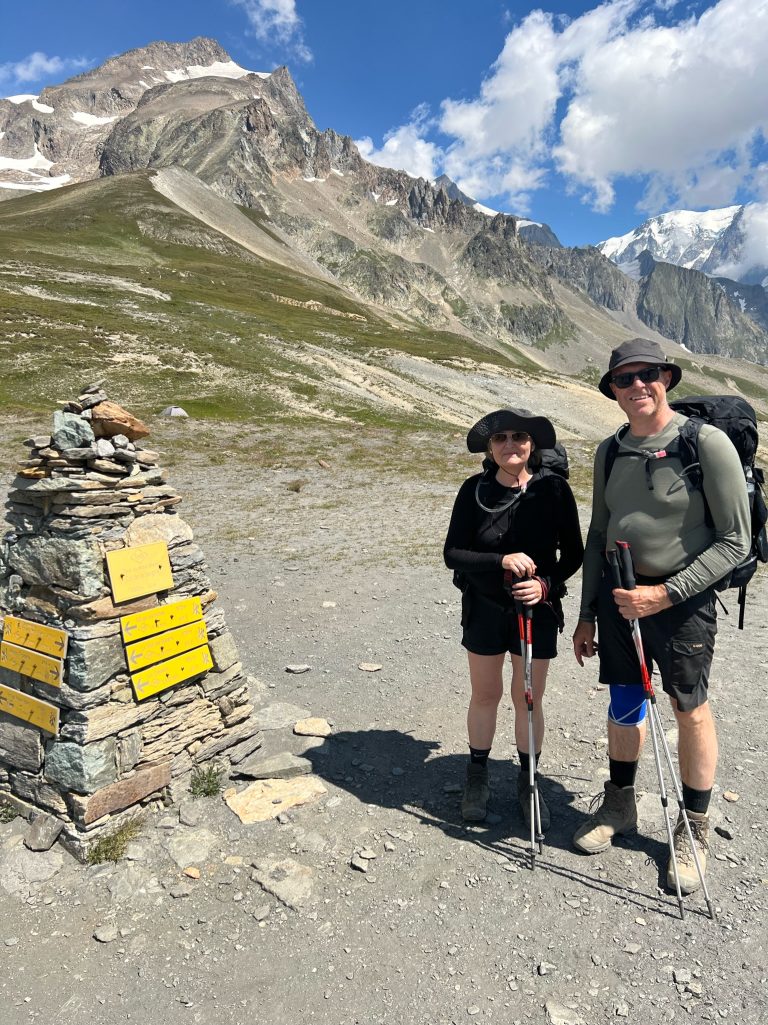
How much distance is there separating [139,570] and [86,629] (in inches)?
30.5

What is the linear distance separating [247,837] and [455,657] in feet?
16.6

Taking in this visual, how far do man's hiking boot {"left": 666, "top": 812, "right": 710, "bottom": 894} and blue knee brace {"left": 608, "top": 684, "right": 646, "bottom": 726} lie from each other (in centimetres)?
84

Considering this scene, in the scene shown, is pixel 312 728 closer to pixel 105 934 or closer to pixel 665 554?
pixel 105 934

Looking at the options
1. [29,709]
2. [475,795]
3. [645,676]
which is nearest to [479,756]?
[475,795]

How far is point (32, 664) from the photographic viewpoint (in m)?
5.88

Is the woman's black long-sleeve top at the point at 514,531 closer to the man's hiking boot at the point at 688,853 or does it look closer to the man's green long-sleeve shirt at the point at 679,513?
the man's green long-sleeve shirt at the point at 679,513

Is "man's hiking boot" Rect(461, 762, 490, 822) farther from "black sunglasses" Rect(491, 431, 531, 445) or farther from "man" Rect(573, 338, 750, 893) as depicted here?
"black sunglasses" Rect(491, 431, 531, 445)

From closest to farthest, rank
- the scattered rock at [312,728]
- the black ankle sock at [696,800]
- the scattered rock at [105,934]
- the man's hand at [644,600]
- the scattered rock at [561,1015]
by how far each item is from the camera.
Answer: the scattered rock at [561,1015]
the man's hand at [644,600]
the scattered rock at [105,934]
the black ankle sock at [696,800]
the scattered rock at [312,728]

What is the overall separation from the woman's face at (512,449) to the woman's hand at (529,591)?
1004 millimetres

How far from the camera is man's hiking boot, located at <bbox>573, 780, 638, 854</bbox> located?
5277 millimetres

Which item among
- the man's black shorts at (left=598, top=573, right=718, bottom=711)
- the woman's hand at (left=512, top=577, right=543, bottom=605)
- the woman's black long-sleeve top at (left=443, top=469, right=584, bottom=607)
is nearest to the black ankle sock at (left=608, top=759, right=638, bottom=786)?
the man's black shorts at (left=598, top=573, right=718, bottom=711)

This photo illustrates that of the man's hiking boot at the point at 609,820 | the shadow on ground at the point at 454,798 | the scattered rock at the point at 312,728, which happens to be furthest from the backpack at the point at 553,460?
the scattered rock at the point at 312,728

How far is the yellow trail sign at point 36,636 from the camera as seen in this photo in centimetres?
571

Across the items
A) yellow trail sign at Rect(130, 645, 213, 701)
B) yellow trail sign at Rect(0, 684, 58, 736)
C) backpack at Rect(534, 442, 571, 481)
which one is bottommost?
yellow trail sign at Rect(0, 684, 58, 736)
